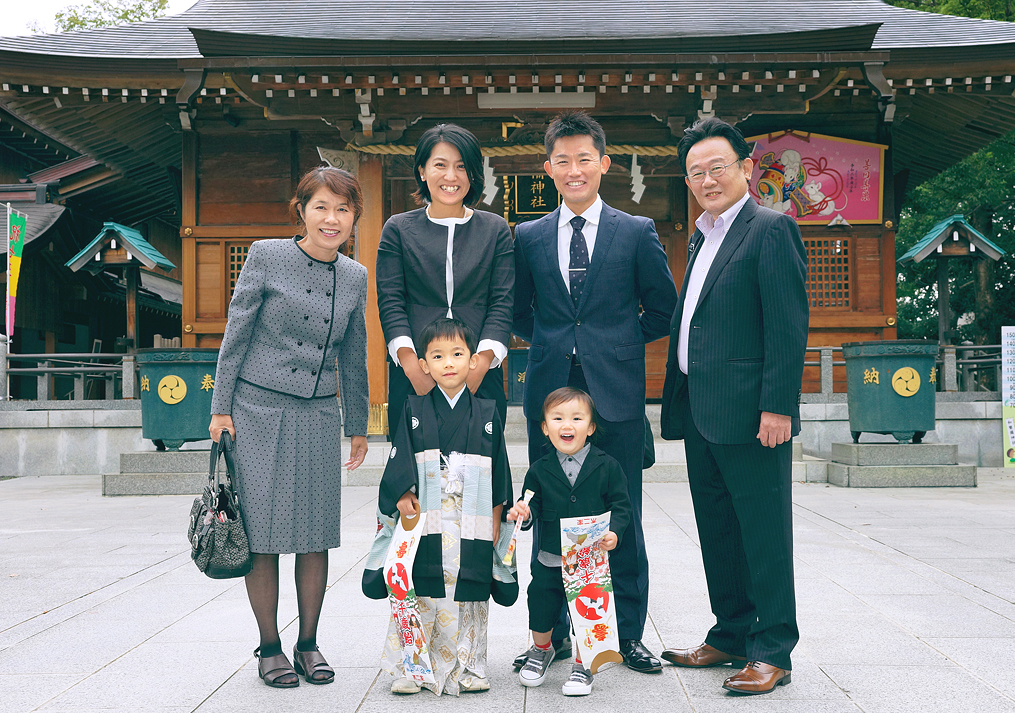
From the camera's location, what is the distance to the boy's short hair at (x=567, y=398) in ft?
8.88

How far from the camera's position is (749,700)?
2457mm

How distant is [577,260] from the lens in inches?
116

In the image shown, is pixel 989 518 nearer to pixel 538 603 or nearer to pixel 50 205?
pixel 538 603

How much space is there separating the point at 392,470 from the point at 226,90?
7957 mm

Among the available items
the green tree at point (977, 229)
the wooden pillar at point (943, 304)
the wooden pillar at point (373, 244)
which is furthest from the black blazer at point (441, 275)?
the green tree at point (977, 229)

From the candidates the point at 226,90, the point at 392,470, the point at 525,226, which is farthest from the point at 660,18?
the point at 392,470

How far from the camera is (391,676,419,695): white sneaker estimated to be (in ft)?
8.22

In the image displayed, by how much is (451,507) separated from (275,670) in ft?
2.69

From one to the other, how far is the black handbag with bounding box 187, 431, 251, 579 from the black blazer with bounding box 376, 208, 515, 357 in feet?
2.57

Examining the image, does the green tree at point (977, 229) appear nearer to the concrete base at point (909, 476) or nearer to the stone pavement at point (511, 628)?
the concrete base at point (909, 476)

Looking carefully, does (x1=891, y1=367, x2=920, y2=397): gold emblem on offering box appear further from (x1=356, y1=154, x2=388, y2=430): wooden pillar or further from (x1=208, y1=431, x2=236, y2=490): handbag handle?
(x1=208, y1=431, x2=236, y2=490): handbag handle

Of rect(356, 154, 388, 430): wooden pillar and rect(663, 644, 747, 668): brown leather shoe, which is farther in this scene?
rect(356, 154, 388, 430): wooden pillar

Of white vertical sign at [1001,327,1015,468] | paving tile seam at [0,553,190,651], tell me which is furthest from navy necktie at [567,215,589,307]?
white vertical sign at [1001,327,1015,468]

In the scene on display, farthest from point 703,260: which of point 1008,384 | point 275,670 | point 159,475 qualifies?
point 1008,384
